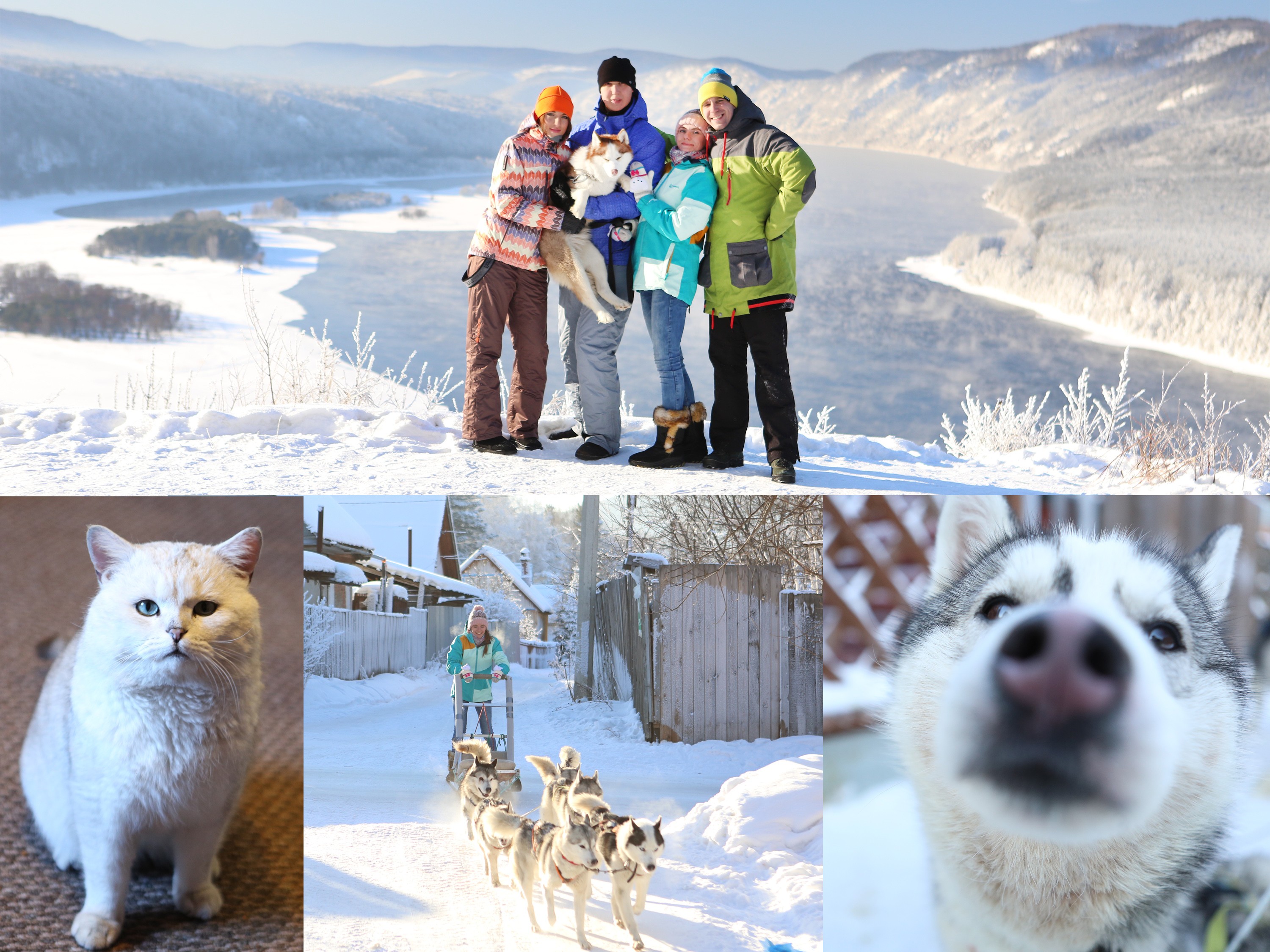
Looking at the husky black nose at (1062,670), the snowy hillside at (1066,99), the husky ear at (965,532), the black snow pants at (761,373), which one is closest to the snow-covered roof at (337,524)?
the black snow pants at (761,373)

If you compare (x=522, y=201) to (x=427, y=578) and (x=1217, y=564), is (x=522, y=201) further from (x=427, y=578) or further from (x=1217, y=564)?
(x=1217, y=564)

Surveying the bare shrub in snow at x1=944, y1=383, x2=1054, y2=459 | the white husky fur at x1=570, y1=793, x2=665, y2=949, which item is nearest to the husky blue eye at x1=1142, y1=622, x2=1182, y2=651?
the white husky fur at x1=570, y1=793, x2=665, y2=949

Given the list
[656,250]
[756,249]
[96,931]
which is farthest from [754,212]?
[96,931]

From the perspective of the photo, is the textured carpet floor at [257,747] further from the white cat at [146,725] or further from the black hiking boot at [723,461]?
the black hiking boot at [723,461]

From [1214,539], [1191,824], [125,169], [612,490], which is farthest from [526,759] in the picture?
[125,169]

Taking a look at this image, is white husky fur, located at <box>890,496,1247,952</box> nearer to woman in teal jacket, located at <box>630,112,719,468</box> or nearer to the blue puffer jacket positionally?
woman in teal jacket, located at <box>630,112,719,468</box>

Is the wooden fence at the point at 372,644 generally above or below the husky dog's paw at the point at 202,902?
above

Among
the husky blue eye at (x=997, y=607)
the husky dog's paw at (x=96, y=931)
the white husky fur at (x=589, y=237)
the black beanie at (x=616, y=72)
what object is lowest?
the husky dog's paw at (x=96, y=931)
